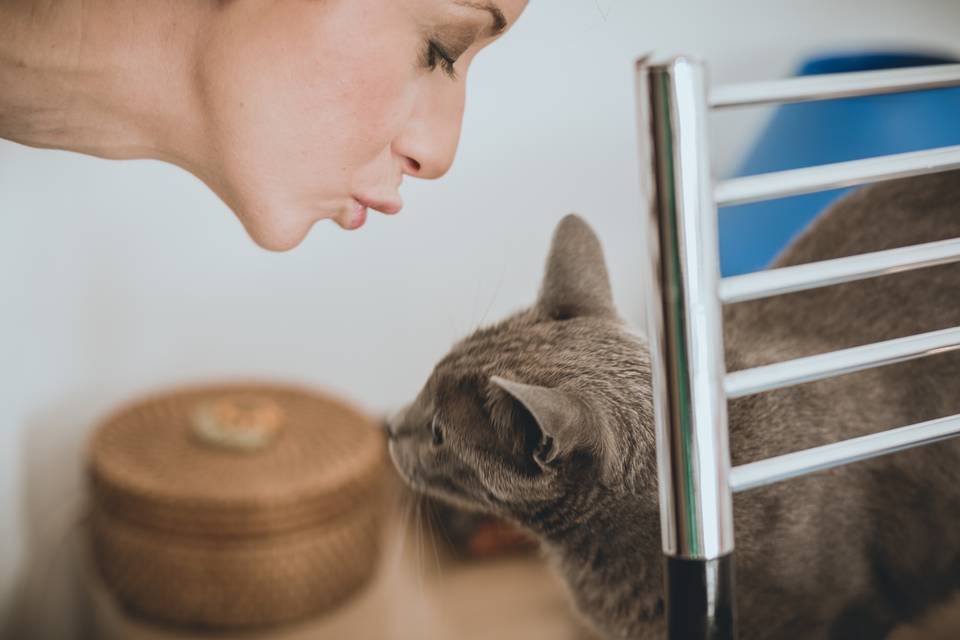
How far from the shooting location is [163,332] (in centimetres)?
76

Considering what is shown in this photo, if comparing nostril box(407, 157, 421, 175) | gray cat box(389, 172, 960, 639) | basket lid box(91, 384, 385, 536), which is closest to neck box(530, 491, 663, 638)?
gray cat box(389, 172, 960, 639)

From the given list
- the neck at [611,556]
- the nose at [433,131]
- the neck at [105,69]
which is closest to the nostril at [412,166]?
the nose at [433,131]

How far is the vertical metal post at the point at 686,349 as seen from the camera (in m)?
0.42

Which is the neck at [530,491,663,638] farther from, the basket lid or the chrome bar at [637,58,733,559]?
the basket lid

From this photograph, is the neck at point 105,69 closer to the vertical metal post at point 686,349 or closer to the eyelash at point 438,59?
the eyelash at point 438,59

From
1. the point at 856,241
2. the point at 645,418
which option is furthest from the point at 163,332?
the point at 856,241

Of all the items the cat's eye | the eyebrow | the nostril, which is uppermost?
the eyebrow

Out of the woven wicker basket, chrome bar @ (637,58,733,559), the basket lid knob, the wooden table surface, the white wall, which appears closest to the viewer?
chrome bar @ (637,58,733,559)

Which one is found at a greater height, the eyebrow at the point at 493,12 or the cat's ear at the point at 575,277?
the eyebrow at the point at 493,12

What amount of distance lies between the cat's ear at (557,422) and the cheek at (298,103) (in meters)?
0.15

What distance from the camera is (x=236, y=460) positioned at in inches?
44.1

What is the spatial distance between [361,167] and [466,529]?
18.2 inches

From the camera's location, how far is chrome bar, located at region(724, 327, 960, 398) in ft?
1.54

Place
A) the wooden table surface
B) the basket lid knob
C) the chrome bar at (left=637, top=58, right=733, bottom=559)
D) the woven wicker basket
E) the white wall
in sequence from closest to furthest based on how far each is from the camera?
the chrome bar at (left=637, top=58, right=733, bottom=559) → the white wall → the wooden table surface → the woven wicker basket → the basket lid knob
